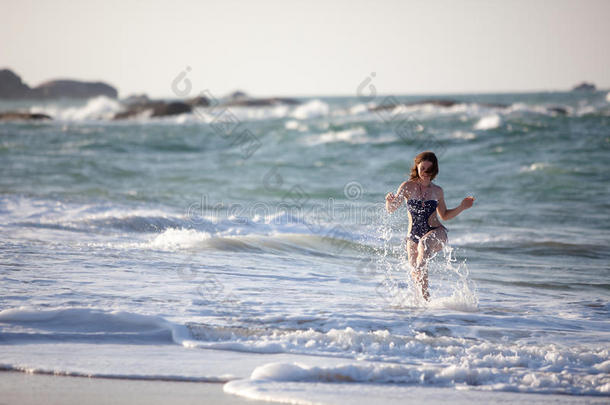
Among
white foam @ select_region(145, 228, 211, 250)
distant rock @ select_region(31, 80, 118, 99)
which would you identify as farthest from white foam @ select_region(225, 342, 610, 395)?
distant rock @ select_region(31, 80, 118, 99)

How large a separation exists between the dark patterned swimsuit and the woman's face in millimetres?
241

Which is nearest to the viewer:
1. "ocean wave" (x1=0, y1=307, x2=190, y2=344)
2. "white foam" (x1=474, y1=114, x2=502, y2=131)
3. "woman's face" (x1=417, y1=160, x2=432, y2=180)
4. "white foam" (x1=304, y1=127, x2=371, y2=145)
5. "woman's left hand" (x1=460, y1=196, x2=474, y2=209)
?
"ocean wave" (x1=0, y1=307, x2=190, y2=344)

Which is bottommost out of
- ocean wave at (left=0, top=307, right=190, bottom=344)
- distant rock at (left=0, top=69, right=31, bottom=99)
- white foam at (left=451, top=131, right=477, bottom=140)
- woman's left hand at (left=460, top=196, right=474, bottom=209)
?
ocean wave at (left=0, top=307, right=190, bottom=344)

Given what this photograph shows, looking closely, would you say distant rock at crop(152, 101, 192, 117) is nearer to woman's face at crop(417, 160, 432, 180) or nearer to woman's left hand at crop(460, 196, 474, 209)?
woman's face at crop(417, 160, 432, 180)

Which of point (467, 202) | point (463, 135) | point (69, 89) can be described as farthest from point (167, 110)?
Result: point (69, 89)

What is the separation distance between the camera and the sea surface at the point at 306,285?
4.07 metres

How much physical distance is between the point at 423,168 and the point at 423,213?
43 centimetres

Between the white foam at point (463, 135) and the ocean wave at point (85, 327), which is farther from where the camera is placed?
the white foam at point (463, 135)

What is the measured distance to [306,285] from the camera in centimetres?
671

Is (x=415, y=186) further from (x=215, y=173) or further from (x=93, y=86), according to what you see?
(x=93, y=86)

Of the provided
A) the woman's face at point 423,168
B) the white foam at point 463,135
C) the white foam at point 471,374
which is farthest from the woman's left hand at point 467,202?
the white foam at point 463,135

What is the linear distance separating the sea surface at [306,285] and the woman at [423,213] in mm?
461

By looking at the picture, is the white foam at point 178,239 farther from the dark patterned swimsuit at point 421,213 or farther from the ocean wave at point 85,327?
the dark patterned swimsuit at point 421,213

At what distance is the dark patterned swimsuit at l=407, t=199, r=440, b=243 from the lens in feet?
18.9
